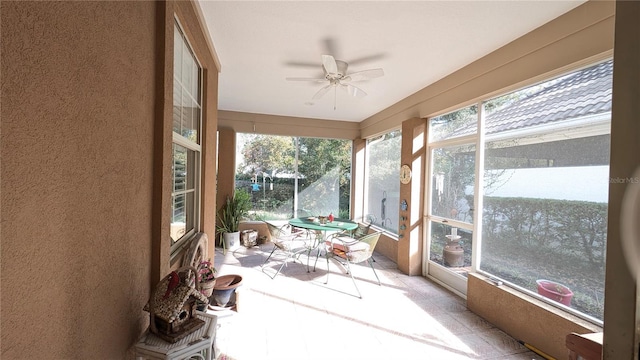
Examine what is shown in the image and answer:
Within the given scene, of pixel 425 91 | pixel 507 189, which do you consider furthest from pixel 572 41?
pixel 425 91

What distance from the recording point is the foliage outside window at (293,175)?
5688mm

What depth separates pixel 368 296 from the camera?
3.21 metres

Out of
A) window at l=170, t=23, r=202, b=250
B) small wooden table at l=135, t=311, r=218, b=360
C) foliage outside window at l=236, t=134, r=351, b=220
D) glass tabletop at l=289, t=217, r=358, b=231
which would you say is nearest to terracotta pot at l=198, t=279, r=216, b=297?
window at l=170, t=23, r=202, b=250

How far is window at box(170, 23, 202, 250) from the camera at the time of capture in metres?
1.97

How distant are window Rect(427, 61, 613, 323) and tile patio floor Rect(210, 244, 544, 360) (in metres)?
0.55

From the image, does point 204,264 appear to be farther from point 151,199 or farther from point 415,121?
point 415,121

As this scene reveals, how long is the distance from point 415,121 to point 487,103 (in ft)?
3.47

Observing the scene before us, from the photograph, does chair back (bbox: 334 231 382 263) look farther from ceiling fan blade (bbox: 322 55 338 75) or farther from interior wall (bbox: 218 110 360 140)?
interior wall (bbox: 218 110 360 140)

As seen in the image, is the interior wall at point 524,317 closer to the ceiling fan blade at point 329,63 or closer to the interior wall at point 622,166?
the interior wall at point 622,166

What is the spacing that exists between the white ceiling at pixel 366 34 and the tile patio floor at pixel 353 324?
7.80 feet

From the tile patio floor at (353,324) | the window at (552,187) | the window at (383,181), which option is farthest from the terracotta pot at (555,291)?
the window at (383,181)

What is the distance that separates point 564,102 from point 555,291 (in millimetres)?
1601

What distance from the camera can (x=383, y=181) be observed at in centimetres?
520

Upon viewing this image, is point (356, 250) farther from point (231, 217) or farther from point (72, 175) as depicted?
point (72, 175)
